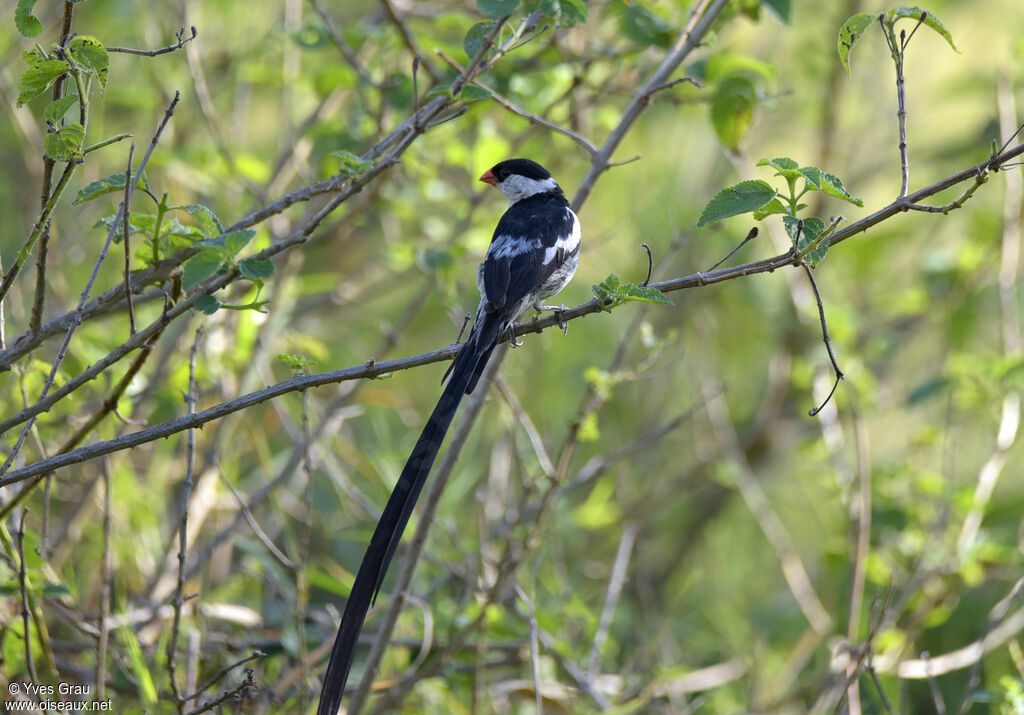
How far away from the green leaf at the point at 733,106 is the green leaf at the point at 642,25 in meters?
0.23

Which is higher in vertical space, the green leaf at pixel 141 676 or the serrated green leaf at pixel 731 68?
the serrated green leaf at pixel 731 68

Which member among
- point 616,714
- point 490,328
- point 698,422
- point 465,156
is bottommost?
point 616,714

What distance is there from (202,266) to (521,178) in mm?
1696

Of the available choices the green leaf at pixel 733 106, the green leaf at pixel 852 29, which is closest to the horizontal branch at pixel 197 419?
the green leaf at pixel 852 29

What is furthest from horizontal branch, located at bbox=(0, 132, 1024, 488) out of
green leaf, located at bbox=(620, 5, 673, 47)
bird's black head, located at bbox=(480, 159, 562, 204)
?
bird's black head, located at bbox=(480, 159, 562, 204)

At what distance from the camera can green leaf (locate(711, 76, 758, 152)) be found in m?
2.42

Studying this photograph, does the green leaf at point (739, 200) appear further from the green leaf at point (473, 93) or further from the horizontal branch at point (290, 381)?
the green leaf at point (473, 93)

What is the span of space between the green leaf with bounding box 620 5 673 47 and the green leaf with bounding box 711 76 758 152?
231 millimetres

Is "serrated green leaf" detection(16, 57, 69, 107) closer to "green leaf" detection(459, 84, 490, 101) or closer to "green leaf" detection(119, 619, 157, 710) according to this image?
"green leaf" detection(459, 84, 490, 101)

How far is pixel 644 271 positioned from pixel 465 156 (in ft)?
4.18

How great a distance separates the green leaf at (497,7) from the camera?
1881 millimetres

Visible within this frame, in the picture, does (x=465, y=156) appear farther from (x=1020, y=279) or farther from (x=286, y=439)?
(x=1020, y=279)

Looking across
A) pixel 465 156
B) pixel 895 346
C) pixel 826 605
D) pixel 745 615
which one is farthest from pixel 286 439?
pixel 895 346

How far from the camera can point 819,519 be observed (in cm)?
451
